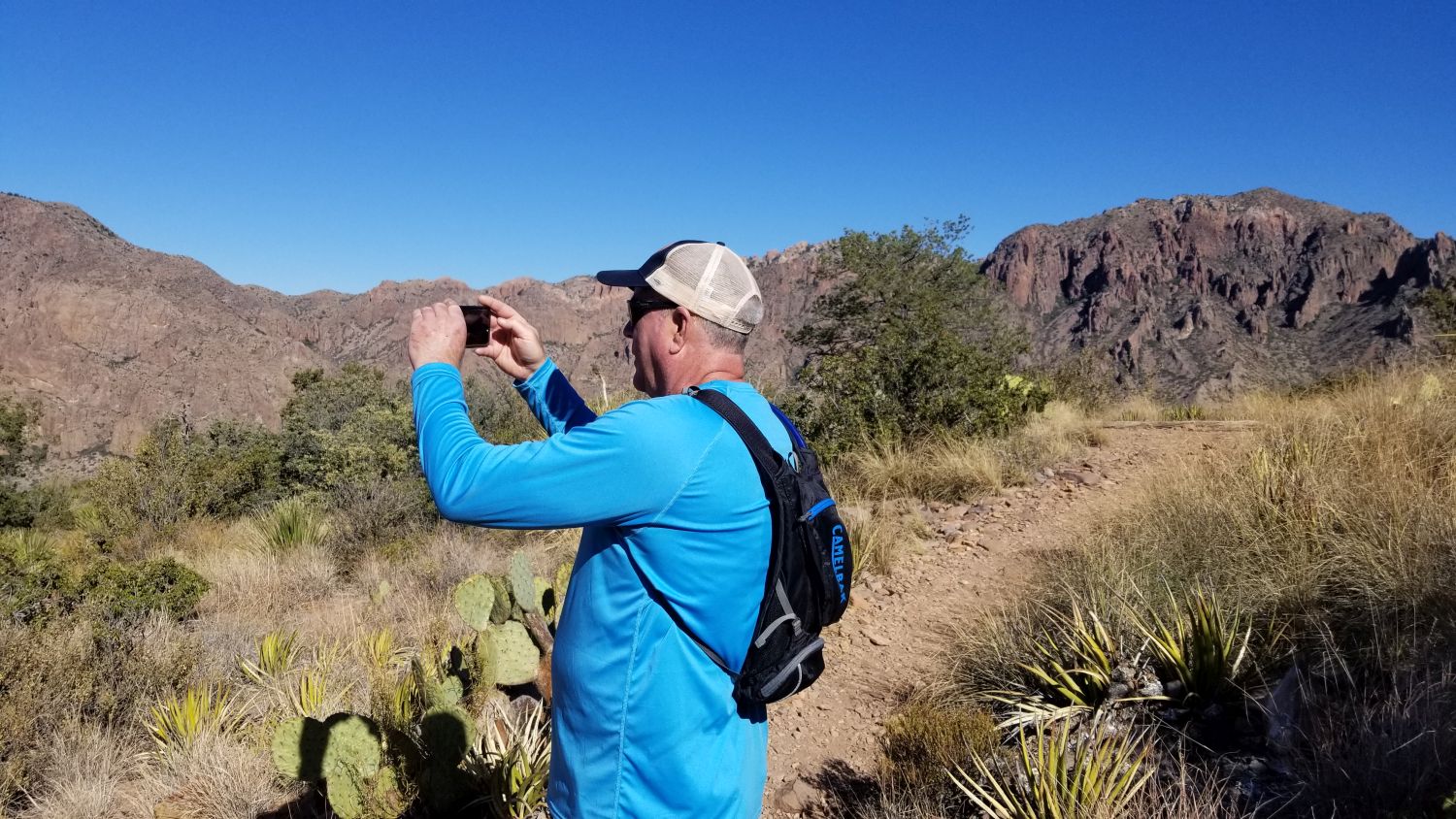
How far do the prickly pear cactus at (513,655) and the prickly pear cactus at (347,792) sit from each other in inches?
38.2

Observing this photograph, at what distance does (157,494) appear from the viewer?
988 centimetres

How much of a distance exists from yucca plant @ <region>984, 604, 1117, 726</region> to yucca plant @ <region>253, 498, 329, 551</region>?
7.76m

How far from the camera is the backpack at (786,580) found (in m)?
1.38

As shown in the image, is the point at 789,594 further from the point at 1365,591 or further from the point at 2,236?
the point at 2,236

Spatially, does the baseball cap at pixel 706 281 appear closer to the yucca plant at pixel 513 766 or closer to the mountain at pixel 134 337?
the yucca plant at pixel 513 766

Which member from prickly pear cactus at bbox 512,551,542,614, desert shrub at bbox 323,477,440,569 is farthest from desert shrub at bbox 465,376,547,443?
prickly pear cactus at bbox 512,551,542,614

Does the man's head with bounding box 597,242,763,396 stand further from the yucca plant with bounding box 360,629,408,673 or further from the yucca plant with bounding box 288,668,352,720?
the yucca plant with bounding box 360,629,408,673

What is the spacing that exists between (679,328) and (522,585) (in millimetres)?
2822

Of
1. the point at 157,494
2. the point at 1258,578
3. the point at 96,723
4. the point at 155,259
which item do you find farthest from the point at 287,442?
the point at 155,259

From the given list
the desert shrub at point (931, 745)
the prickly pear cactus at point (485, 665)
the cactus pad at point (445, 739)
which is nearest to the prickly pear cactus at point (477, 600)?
the prickly pear cactus at point (485, 665)

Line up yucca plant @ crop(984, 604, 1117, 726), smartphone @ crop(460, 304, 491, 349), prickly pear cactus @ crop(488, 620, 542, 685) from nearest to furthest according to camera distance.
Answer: smartphone @ crop(460, 304, 491, 349)
yucca plant @ crop(984, 604, 1117, 726)
prickly pear cactus @ crop(488, 620, 542, 685)

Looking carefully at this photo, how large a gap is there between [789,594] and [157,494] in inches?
451

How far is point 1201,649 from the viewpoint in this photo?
3258mm

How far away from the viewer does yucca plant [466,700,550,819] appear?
2.99m
